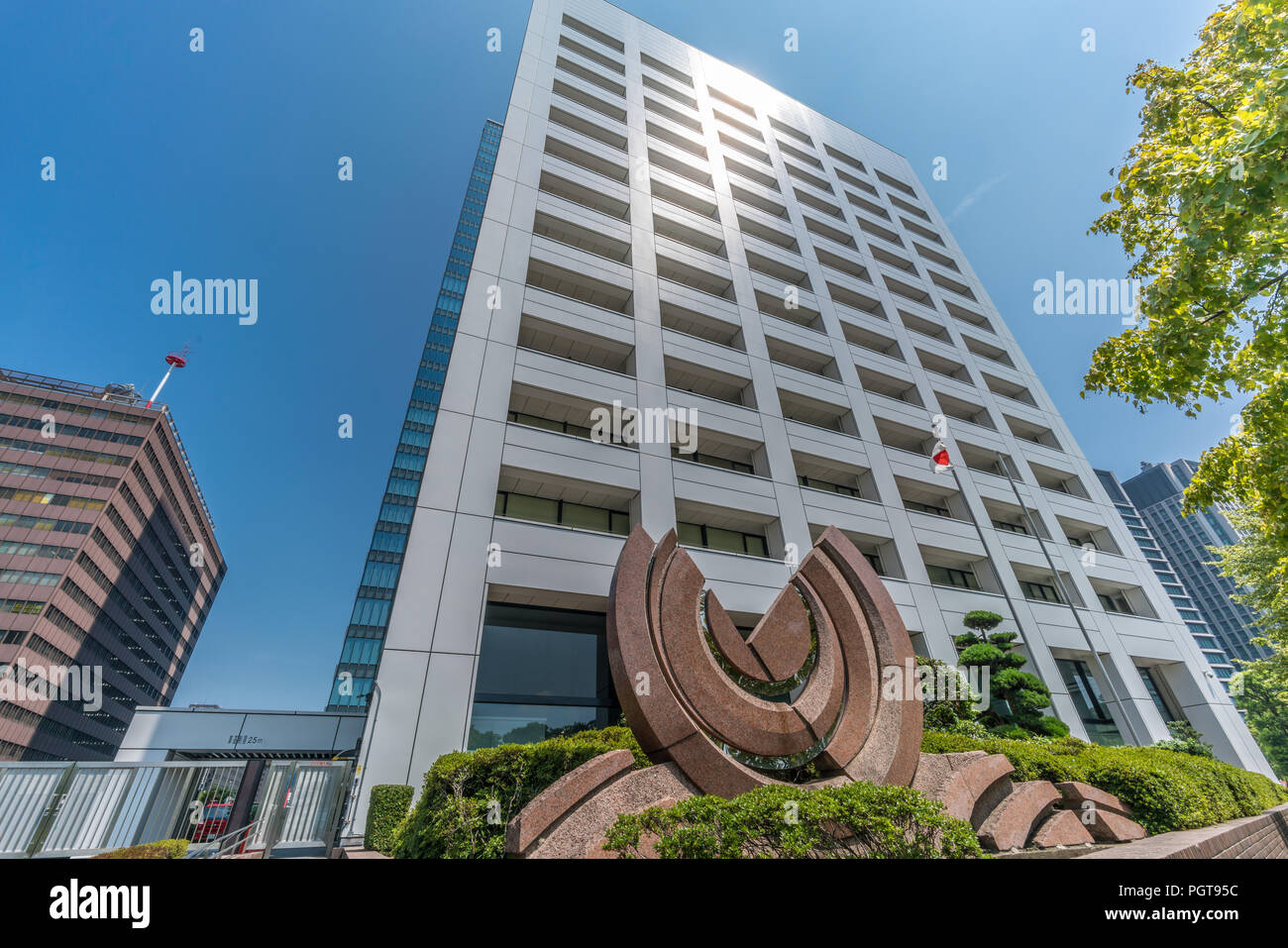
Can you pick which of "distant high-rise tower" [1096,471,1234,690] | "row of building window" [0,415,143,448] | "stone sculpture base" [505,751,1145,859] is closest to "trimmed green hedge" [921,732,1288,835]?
"stone sculpture base" [505,751,1145,859]

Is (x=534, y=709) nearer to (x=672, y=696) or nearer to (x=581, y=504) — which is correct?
(x=581, y=504)

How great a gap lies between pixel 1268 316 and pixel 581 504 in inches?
548

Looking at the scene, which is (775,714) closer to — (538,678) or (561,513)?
(538,678)

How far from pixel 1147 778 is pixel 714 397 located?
14805mm

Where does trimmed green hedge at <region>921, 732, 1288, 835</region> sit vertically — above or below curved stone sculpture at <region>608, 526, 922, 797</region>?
below

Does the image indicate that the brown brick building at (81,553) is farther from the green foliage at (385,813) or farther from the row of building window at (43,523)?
the green foliage at (385,813)

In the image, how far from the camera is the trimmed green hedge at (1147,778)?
343 inches

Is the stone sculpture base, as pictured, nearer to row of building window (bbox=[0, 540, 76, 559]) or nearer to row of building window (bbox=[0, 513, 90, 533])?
row of building window (bbox=[0, 540, 76, 559])

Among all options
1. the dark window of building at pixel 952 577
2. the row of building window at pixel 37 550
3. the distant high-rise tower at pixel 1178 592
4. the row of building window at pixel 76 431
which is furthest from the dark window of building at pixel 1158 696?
the row of building window at pixel 76 431

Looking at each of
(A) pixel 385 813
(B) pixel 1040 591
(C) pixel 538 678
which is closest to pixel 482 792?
(A) pixel 385 813

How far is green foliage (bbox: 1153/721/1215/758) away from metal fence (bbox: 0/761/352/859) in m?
22.4

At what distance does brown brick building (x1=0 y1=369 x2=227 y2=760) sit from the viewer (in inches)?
1850

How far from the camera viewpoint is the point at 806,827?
5199 millimetres
